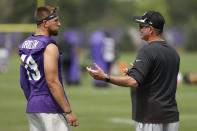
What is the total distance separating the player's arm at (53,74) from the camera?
665cm

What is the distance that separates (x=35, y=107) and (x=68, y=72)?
60.1 feet

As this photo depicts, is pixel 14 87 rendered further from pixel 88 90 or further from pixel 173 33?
pixel 173 33

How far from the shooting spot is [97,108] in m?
16.6

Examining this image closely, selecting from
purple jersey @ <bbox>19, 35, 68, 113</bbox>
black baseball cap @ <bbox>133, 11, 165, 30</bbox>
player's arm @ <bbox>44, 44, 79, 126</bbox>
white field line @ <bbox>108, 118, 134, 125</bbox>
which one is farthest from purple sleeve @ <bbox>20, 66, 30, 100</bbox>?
white field line @ <bbox>108, 118, 134, 125</bbox>

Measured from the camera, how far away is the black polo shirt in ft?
21.8

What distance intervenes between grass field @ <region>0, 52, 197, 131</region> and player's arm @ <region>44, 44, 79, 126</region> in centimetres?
607

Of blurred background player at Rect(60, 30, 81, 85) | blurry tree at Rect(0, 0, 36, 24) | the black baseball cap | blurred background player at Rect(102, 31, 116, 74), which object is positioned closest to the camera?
the black baseball cap

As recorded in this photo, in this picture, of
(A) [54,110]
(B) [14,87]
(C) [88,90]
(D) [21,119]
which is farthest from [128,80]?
(B) [14,87]

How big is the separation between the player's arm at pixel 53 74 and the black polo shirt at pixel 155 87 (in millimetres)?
757

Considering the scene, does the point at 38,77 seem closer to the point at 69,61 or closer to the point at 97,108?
the point at 97,108

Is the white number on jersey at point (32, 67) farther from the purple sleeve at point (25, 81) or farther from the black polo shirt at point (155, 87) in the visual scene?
the black polo shirt at point (155, 87)

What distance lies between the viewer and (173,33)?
7744cm

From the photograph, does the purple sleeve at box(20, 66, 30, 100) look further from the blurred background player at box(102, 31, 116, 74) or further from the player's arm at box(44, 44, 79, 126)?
the blurred background player at box(102, 31, 116, 74)

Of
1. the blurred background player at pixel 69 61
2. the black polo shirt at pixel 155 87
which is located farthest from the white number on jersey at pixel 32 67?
the blurred background player at pixel 69 61
